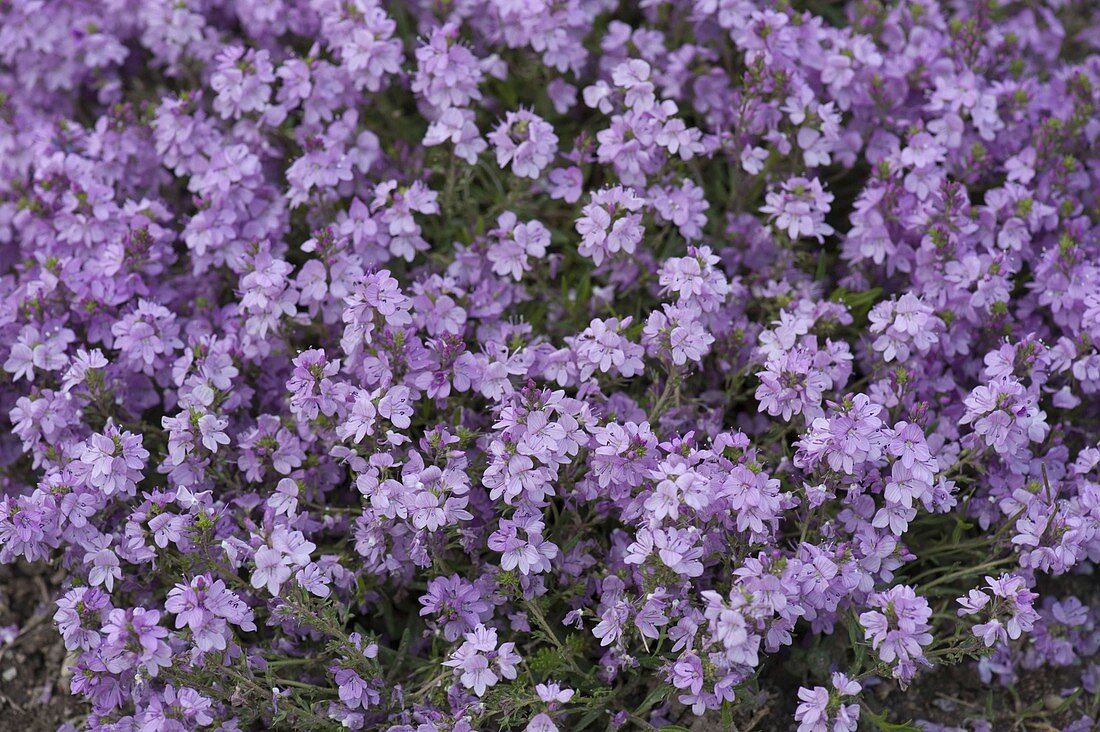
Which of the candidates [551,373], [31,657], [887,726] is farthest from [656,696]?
[31,657]

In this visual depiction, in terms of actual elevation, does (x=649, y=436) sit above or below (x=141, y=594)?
above

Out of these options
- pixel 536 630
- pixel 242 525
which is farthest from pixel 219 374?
pixel 536 630

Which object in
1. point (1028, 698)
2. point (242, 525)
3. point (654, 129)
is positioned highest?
point (654, 129)

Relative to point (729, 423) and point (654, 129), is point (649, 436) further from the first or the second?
point (654, 129)

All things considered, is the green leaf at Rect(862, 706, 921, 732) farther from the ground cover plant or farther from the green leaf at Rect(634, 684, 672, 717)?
the green leaf at Rect(634, 684, 672, 717)

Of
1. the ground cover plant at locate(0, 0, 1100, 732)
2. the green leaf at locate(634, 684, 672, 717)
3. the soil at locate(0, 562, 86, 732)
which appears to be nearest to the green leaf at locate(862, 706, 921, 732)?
the ground cover plant at locate(0, 0, 1100, 732)

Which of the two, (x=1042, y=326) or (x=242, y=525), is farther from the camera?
(x=1042, y=326)

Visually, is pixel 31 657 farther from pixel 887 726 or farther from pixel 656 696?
pixel 887 726

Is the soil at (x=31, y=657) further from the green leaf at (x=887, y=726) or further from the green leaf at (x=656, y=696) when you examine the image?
the green leaf at (x=887, y=726)
